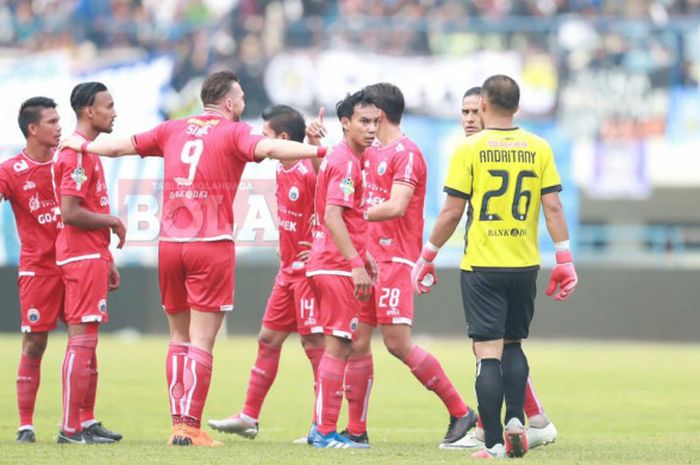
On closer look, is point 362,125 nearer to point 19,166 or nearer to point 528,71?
point 19,166

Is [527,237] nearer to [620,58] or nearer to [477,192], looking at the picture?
[477,192]

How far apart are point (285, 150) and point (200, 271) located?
1132 millimetres

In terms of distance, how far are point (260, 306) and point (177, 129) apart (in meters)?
15.6

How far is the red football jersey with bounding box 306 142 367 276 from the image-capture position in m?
10.3

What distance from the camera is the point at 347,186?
10.3 m

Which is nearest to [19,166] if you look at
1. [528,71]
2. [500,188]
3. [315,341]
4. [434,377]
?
[315,341]

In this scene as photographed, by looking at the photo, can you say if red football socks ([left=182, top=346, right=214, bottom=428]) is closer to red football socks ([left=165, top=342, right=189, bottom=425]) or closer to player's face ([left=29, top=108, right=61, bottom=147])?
red football socks ([left=165, top=342, right=189, bottom=425])

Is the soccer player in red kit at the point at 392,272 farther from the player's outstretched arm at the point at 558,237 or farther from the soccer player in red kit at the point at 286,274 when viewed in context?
the player's outstretched arm at the point at 558,237

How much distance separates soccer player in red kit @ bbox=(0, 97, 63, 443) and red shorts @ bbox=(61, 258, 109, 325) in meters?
0.42

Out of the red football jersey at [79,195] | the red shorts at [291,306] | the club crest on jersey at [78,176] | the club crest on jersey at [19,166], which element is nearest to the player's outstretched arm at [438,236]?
the red shorts at [291,306]

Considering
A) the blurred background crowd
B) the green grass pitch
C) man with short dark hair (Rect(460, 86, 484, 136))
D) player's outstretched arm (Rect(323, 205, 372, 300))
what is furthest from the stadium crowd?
player's outstretched arm (Rect(323, 205, 372, 300))

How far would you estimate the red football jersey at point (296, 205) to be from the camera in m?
11.8

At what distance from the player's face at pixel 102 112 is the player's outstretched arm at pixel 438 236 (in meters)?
2.70

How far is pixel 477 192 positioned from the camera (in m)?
9.74
